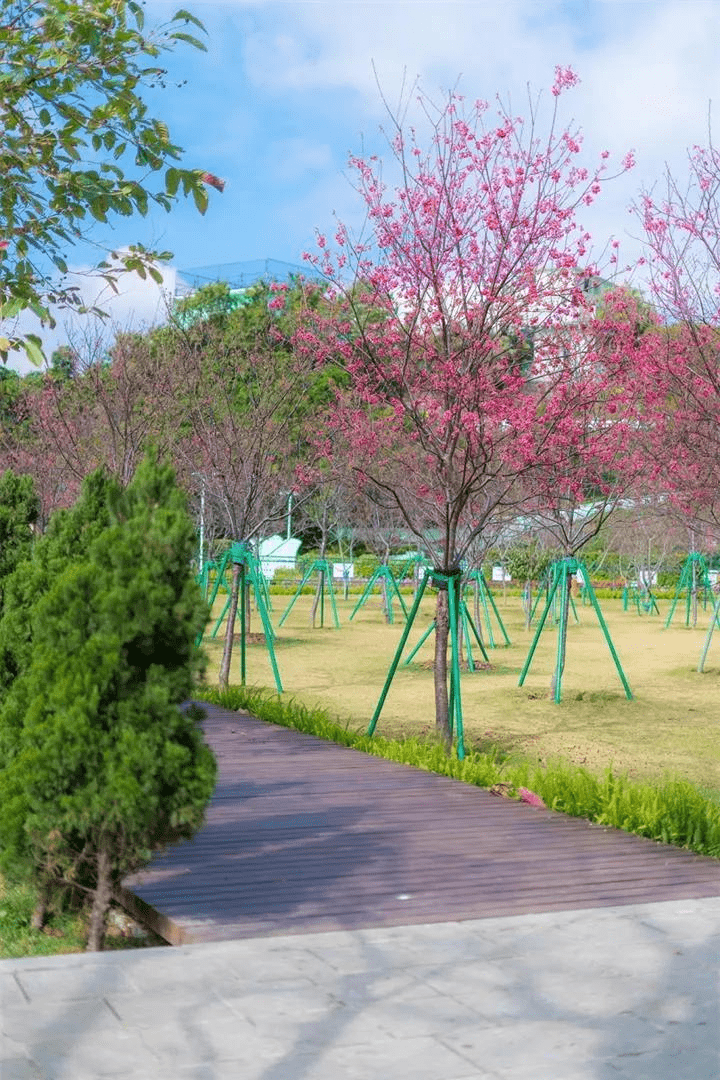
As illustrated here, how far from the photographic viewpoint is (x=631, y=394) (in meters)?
12.3

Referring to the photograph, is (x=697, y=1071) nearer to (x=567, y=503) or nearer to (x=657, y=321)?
(x=657, y=321)

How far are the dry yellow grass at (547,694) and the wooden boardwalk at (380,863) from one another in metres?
2.11

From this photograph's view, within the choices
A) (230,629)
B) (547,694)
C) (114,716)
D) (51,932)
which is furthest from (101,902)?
(547,694)

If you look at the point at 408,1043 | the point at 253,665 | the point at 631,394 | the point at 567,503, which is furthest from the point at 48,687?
the point at 253,665

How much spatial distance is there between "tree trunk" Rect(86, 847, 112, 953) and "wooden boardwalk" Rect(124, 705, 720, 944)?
0.27 metres

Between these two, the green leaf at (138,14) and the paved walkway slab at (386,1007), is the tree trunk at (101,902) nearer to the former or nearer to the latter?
the paved walkway slab at (386,1007)

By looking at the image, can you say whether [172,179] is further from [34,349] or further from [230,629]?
[230,629]

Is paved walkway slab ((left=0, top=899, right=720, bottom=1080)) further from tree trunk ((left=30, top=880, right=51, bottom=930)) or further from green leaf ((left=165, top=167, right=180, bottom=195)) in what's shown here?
green leaf ((left=165, top=167, right=180, bottom=195))

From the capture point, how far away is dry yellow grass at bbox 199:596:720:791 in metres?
10.9

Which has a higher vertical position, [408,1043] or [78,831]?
[78,831]

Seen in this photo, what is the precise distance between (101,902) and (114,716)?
2.45 feet

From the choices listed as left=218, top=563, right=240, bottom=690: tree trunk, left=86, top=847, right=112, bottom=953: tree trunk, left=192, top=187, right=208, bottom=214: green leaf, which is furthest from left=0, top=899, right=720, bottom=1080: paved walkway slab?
left=218, top=563, right=240, bottom=690: tree trunk

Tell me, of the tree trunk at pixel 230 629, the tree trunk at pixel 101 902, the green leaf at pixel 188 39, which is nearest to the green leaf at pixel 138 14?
the green leaf at pixel 188 39

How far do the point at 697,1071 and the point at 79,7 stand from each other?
523cm
